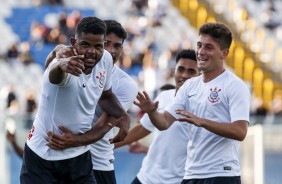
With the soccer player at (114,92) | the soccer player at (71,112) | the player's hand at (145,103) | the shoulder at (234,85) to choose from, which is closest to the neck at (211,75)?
the shoulder at (234,85)

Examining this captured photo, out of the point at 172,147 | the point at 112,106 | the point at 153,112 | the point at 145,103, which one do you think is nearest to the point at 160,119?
the point at 153,112

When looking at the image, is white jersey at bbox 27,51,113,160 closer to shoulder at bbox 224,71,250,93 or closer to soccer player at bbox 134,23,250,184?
soccer player at bbox 134,23,250,184

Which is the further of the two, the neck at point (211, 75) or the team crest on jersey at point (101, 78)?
the neck at point (211, 75)

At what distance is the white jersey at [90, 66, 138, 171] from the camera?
8.82 m

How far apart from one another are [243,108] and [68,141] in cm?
146

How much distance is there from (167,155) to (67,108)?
238 cm

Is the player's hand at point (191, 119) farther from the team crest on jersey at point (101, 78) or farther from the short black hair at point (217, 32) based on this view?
the short black hair at point (217, 32)

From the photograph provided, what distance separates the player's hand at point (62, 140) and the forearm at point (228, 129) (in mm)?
1071

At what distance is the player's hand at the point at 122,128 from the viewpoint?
7859 millimetres

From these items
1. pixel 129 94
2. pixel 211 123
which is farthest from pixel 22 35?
pixel 211 123

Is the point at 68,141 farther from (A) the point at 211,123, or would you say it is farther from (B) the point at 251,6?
(B) the point at 251,6

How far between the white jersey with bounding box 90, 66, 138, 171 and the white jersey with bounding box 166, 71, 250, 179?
3.21 ft

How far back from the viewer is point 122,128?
7922 millimetres

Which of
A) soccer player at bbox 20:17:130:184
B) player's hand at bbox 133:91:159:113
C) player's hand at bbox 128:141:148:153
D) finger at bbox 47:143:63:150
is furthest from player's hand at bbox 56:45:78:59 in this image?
player's hand at bbox 128:141:148:153
